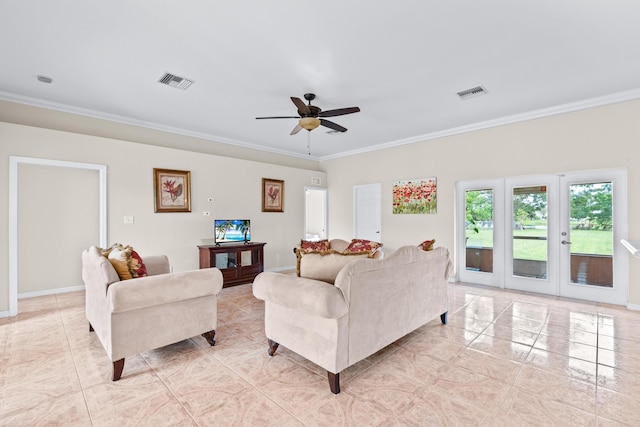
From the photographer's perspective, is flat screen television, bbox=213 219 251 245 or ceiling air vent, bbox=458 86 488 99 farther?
flat screen television, bbox=213 219 251 245

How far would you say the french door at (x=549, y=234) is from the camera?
4.13 meters

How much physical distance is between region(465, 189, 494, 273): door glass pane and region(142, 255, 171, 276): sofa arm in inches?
194

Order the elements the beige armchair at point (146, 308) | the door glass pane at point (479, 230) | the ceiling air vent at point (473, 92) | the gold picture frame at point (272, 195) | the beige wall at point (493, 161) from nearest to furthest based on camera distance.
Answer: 1. the beige armchair at point (146, 308)
2. the ceiling air vent at point (473, 92)
3. the beige wall at point (493, 161)
4. the door glass pane at point (479, 230)
5. the gold picture frame at point (272, 195)

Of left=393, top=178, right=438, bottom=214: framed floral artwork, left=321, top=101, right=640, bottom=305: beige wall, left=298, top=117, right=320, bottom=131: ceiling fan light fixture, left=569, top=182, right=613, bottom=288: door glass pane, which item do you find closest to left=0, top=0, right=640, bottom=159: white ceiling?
left=321, top=101, right=640, bottom=305: beige wall

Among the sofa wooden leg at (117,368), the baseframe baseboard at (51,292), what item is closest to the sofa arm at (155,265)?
the sofa wooden leg at (117,368)

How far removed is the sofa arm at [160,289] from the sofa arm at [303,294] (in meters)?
0.49

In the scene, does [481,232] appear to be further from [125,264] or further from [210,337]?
[125,264]

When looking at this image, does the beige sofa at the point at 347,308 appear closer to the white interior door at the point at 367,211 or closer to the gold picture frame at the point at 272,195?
the white interior door at the point at 367,211

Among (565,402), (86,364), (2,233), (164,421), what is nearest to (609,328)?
(565,402)

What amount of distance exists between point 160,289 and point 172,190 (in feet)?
10.9

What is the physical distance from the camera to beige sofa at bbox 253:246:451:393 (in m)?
2.07

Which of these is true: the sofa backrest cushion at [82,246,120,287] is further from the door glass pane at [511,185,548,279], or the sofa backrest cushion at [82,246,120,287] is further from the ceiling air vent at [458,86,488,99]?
the door glass pane at [511,185,548,279]

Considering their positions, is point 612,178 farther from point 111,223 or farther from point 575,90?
point 111,223

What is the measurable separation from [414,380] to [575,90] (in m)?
4.15
